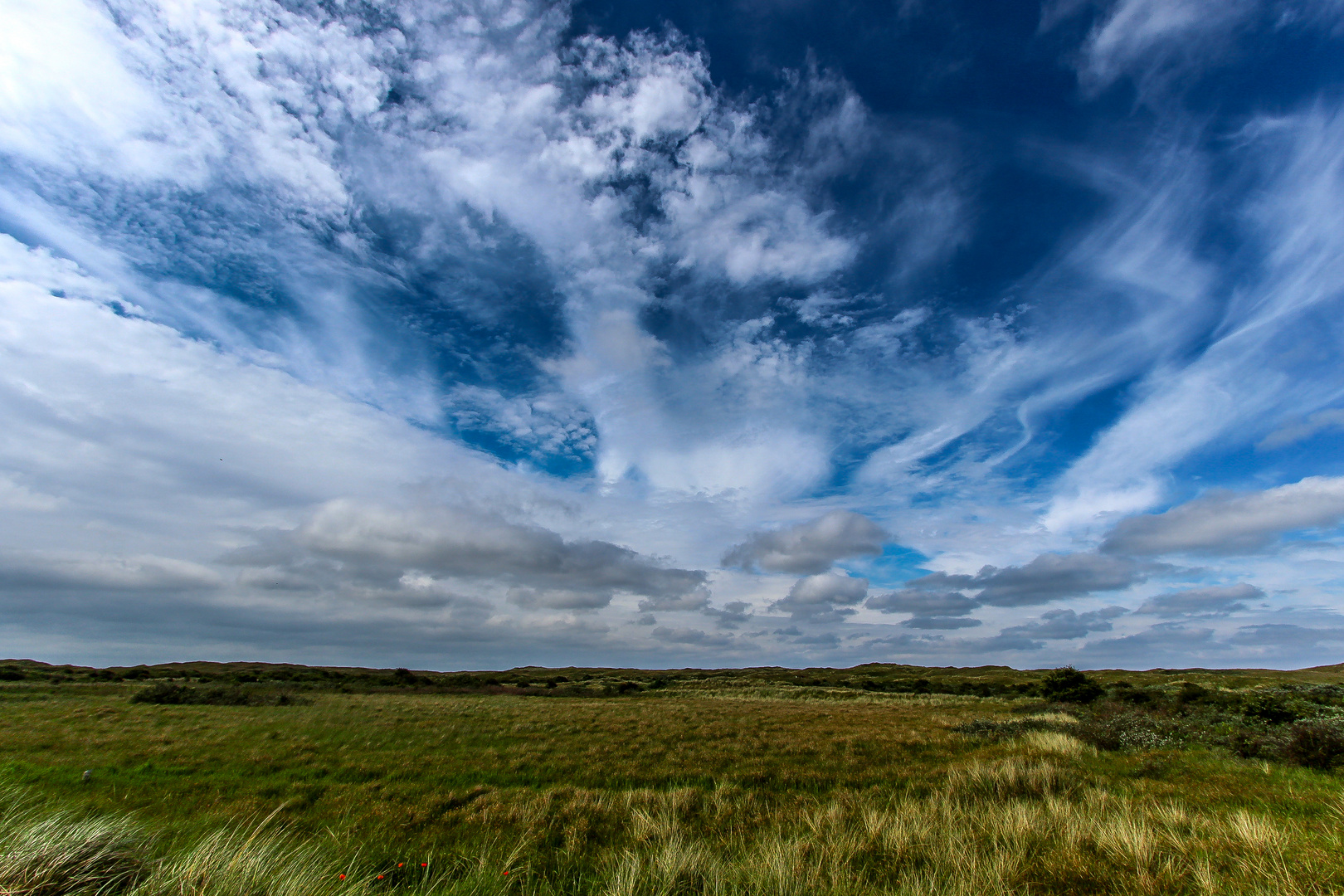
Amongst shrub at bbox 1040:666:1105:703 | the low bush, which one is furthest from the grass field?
shrub at bbox 1040:666:1105:703

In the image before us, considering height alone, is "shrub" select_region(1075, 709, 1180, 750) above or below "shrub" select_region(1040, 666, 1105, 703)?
below

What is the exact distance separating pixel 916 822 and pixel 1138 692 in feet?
167

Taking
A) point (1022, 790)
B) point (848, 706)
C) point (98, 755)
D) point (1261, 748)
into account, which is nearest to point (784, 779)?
point (1022, 790)

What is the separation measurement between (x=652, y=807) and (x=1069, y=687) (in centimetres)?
5626

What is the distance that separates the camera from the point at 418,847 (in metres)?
9.40

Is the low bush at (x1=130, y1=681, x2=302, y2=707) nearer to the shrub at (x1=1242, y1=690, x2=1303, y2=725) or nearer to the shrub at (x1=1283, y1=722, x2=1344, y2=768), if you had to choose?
the shrub at (x1=1283, y1=722, x2=1344, y2=768)

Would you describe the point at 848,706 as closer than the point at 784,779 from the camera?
No

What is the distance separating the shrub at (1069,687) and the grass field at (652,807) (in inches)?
959

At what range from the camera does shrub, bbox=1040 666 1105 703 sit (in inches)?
1941

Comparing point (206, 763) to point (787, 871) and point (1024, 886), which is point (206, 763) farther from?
point (1024, 886)

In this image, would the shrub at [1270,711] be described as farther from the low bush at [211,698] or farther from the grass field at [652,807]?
the low bush at [211,698]

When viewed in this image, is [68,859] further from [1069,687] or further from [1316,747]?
[1069,687]

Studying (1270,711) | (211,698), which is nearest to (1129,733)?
(1270,711)

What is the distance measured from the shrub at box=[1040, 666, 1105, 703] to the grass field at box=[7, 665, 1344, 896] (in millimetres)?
24361
